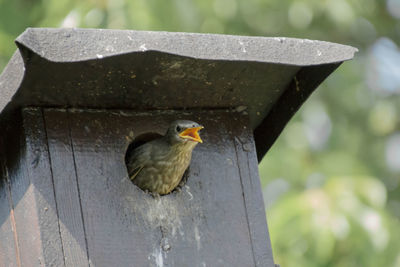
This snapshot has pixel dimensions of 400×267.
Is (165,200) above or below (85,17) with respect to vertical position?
below

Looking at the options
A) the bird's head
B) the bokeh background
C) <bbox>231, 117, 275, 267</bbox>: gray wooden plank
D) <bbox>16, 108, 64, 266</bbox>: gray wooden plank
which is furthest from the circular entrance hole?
the bokeh background

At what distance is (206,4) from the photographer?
24.5 ft

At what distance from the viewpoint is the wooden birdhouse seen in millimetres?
3553

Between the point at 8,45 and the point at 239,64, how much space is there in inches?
165

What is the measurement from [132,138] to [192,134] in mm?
249

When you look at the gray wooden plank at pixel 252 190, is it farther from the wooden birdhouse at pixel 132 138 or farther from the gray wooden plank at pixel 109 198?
the gray wooden plank at pixel 109 198

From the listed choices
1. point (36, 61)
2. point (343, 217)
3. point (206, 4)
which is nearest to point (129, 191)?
point (36, 61)

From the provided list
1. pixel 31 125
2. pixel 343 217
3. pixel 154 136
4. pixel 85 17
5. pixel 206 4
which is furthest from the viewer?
pixel 206 4

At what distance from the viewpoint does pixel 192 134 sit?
404 centimetres

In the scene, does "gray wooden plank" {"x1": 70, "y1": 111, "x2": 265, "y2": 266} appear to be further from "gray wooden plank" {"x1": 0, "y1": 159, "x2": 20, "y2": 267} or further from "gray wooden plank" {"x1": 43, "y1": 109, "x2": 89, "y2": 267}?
"gray wooden plank" {"x1": 0, "y1": 159, "x2": 20, "y2": 267}

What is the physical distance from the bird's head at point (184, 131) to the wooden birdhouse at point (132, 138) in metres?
0.09

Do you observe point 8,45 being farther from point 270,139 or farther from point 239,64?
point 239,64

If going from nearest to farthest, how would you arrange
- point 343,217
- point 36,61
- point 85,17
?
point 36,61, point 343,217, point 85,17

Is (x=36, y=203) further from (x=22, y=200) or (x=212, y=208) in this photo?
(x=212, y=208)
